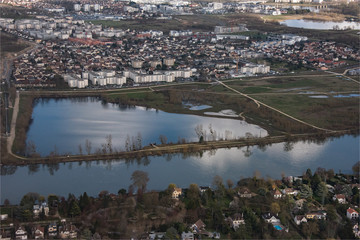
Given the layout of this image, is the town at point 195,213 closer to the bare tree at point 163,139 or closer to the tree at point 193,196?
the tree at point 193,196

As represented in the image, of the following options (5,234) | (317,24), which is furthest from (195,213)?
(317,24)

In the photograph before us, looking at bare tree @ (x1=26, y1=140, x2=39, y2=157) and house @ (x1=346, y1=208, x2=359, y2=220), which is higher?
bare tree @ (x1=26, y1=140, x2=39, y2=157)

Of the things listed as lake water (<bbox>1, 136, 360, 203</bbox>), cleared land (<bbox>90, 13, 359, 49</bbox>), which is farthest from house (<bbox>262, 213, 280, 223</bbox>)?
cleared land (<bbox>90, 13, 359, 49</bbox>)

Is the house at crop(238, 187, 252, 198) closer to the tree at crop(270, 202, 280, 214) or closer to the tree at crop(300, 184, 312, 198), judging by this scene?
the tree at crop(270, 202, 280, 214)

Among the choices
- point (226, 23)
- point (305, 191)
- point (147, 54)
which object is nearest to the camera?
point (305, 191)

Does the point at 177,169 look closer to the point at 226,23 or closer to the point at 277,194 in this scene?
the point at 277,194

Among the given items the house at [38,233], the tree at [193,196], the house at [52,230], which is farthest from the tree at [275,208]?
the house at [38,233]
